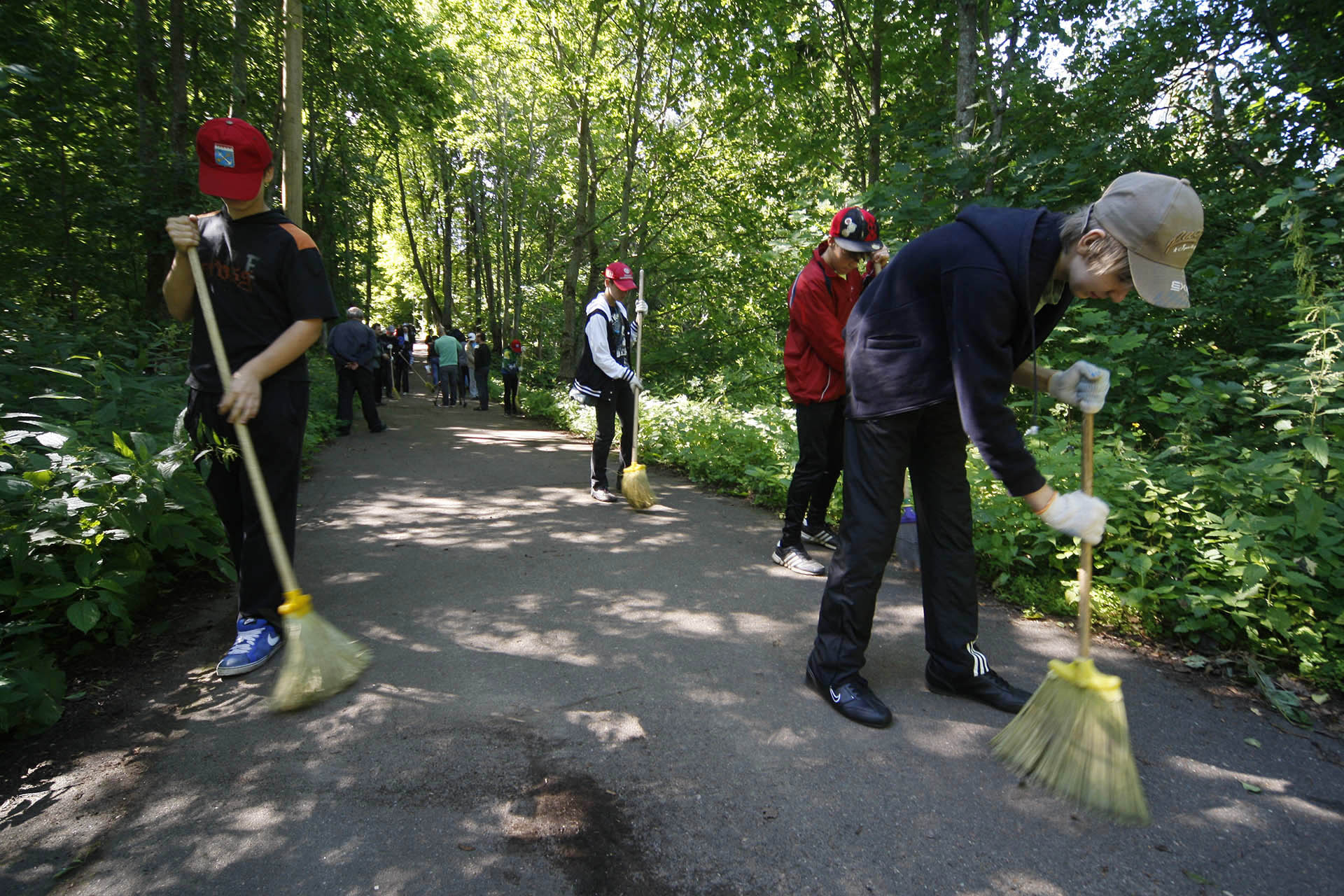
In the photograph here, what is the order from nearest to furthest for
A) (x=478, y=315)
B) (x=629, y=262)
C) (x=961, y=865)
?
(x=961, y=865) → (x=629, y=262) → (x=478, y=315)

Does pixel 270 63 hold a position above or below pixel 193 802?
above

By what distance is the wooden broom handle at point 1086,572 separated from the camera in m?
2.38

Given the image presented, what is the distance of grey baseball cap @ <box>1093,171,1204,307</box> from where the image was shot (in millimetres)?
2098

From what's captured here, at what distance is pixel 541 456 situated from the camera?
31.4ft

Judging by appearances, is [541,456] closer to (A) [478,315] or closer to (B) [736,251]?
(B) [736,251]

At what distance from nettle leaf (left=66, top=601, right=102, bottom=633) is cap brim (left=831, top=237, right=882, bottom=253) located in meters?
4.02

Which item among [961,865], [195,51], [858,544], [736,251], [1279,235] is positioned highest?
[195,51]

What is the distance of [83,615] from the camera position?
2.81m

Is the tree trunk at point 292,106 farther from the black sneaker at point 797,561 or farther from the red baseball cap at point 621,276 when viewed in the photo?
the black sneaker at point 797,561

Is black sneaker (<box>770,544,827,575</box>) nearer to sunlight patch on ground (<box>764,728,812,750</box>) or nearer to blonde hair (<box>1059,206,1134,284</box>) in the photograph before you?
sunlight patch on ground (<box>764,728,812,750</box>)

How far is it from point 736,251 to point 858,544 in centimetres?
1478

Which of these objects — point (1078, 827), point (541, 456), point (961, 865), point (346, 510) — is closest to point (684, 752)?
point (961, 865)

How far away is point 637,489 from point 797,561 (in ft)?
6.43

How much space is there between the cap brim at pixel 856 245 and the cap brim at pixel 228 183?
302 cm
